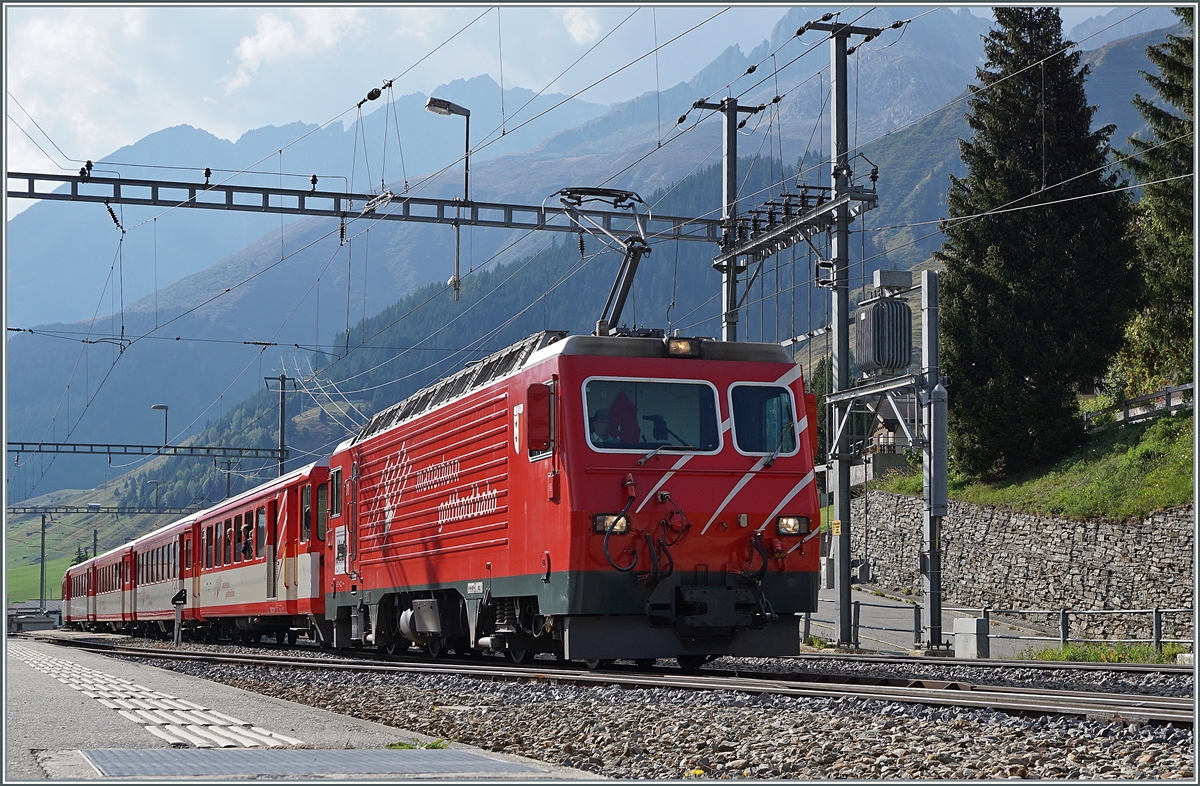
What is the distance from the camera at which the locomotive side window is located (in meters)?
13.7

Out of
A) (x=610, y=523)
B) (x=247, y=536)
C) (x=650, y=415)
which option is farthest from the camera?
(x=247, y=536)

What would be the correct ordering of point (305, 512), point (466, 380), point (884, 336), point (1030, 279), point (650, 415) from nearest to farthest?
point (650, 415) → point (466, 380) → point (305, 512) → point (884, 336) → point (1030, 279)

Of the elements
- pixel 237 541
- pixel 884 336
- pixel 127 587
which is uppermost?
pixel 884 336

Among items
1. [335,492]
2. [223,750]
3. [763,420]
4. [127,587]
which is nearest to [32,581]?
[127,587]

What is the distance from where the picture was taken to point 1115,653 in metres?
19.3

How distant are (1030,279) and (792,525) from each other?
28.7m

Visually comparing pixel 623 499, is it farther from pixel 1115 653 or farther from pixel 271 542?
pixel 271 542

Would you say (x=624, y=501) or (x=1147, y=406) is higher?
(x=1147, y=406)

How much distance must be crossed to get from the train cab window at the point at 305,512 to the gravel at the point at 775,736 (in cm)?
1131

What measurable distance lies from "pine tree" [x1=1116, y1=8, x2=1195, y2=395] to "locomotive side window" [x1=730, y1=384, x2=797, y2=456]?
25.5m

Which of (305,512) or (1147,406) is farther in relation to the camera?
(1147,406)

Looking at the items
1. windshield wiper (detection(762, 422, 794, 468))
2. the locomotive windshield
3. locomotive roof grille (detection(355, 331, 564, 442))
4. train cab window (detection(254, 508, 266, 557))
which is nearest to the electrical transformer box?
locomotive roof grille (detection(355, 331, 564, 442))

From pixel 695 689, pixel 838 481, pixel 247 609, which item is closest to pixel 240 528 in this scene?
pixel 247 609

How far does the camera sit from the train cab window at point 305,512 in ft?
75.2
